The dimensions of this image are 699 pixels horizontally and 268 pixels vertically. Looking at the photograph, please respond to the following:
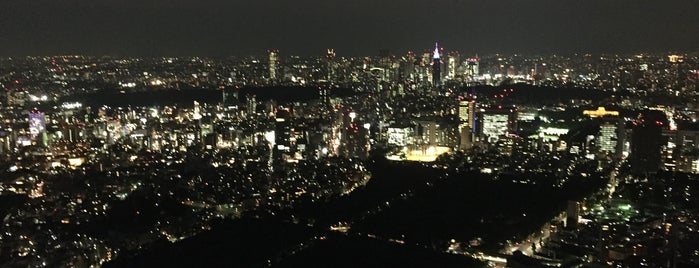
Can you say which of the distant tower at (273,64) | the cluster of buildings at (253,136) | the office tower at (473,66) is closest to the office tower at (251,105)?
the cluster of buildings at (253,136)

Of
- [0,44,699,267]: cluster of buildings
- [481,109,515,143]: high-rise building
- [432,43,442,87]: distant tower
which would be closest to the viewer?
[0,44,699,267]: cluster of buildings

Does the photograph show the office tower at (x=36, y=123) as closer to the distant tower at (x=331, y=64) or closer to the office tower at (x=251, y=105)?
the office tower at (x=251, y=105)

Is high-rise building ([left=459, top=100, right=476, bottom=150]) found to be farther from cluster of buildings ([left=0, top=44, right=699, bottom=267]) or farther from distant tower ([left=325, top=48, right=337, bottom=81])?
distant tower ([left=325, top=48, right=337, bottom=81])

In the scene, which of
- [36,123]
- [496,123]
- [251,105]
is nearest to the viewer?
[36,123]

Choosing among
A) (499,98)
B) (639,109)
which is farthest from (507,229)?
(499,98)

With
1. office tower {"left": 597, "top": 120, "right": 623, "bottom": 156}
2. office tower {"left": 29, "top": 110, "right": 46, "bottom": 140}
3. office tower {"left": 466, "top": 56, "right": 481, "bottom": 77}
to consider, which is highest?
office tower {"left": 466, "top": 56, "right": 481, "bottom": 77}

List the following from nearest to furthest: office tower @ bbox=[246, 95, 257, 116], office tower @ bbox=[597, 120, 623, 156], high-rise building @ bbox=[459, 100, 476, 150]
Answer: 1. office tower @ bbox=[597, 120, 623, 156]
2. high-rise building @ bbox=[459, 100, 476, 150]
3. office tower @ bbox=[246, 95, 257, 116]

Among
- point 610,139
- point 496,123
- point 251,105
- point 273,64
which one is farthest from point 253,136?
point 273,64

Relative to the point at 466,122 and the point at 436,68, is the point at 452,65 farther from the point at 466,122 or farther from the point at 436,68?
the point at 466,122

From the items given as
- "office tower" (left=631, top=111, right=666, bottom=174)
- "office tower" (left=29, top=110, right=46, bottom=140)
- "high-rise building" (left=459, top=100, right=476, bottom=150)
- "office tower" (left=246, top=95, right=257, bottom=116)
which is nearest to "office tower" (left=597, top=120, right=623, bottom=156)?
"office tower" (left=631, top=111, right=666, bottom=174)

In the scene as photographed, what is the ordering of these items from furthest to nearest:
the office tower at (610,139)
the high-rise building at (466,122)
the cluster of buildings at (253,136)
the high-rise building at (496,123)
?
the high-rise building at (496,123) < the high-rise building at (466,122) < the office tower at (610,139) < the cluster of buildings at (253,136)

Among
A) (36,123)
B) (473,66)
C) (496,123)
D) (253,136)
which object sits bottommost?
(253,136)

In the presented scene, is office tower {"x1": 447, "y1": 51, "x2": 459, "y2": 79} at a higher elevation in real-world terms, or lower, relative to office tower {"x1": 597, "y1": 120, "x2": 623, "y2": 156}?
higher
